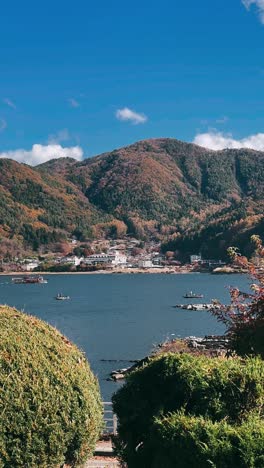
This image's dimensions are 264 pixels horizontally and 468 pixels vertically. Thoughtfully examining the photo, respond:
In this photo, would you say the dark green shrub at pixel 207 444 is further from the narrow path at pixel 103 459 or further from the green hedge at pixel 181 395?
the narrow path at pixel 103 459

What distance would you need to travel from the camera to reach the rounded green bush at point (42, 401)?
754 centimetres

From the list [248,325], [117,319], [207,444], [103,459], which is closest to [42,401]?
[207,444]

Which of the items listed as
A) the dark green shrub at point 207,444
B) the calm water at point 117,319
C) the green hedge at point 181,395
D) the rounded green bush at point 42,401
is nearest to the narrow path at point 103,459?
the green hedge at point 181,395

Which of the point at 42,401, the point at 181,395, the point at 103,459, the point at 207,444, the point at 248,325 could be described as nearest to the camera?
the point at 207,444

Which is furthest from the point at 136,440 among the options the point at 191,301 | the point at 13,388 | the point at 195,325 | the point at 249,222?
the point at 249,222

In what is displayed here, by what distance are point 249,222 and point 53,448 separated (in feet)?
639

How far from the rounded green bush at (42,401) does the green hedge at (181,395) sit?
534mm

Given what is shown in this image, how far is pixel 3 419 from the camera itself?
745cm

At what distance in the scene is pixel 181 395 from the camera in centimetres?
843

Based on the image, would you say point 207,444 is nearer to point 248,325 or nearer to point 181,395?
point 181,395

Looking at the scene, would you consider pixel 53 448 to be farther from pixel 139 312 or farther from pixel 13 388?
pixel 139 312

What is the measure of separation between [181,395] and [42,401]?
2016 mm

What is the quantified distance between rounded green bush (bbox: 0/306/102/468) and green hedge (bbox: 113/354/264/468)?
534 mm

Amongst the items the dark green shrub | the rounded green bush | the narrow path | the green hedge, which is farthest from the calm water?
the dark green shrub
